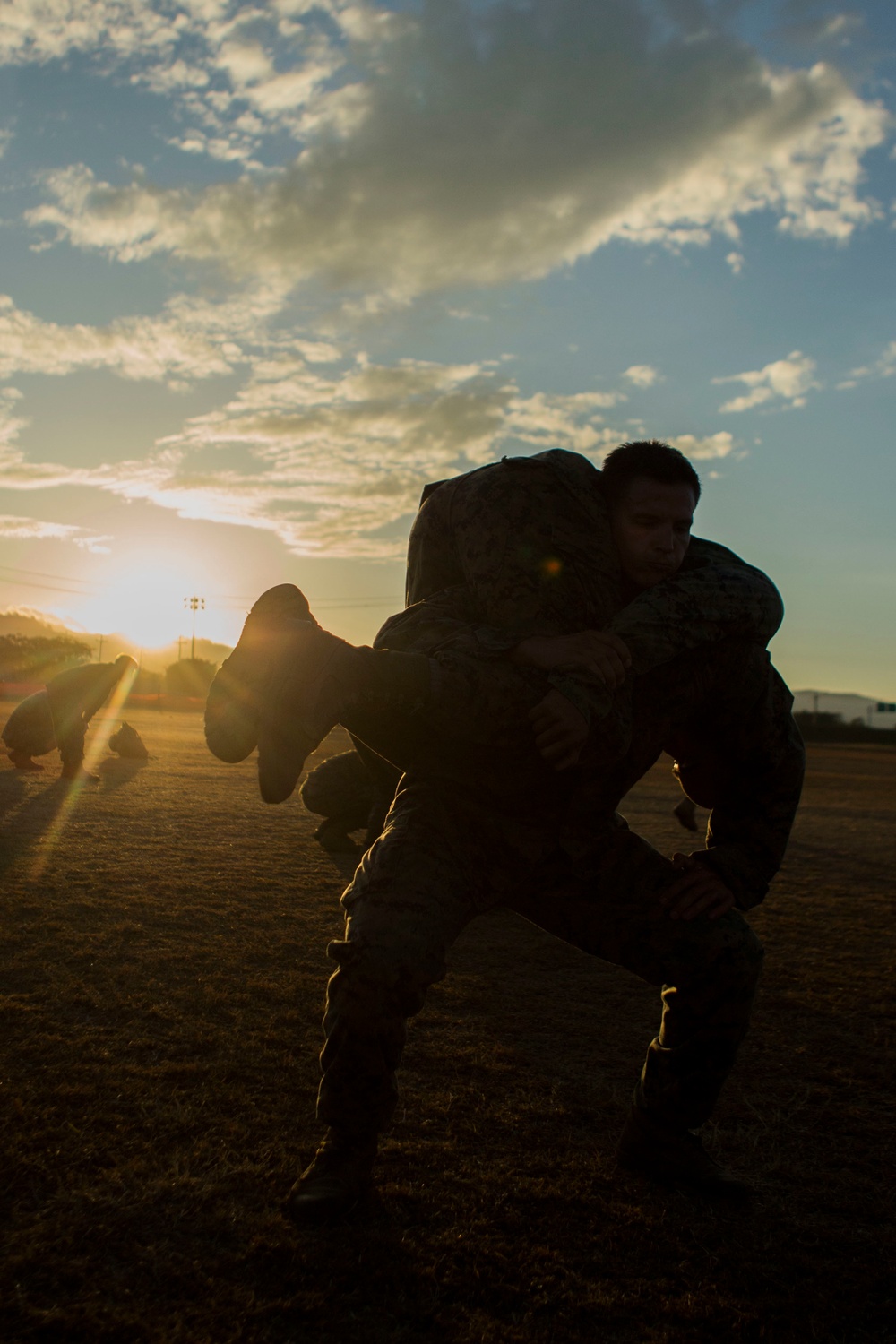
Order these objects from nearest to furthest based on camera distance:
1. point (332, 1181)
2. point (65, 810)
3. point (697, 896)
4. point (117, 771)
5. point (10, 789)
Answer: point (332, 1181) → point (697, 896) → point (65, 810) → point (10, 789) → point (117, 771)

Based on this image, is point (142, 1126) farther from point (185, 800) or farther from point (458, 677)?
point (185, 800)

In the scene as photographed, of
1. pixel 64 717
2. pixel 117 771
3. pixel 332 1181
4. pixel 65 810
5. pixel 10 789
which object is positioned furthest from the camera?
pixel 117 771

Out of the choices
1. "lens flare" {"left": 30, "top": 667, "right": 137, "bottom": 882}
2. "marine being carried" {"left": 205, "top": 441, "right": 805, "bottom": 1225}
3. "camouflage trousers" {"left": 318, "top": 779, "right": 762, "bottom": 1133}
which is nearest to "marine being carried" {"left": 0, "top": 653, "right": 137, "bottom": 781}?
"lens flare" {"left": 30, "top": 667, "right": 137, "bottom": 882}

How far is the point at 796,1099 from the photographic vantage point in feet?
9.28

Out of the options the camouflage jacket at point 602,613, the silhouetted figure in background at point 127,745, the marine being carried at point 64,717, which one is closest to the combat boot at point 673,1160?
the camouflage jacket at point 602,613

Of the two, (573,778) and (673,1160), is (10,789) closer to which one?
(573,778)

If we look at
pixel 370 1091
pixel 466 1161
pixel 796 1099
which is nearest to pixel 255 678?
pixel 370 1091

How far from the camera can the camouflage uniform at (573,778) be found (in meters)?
2.09

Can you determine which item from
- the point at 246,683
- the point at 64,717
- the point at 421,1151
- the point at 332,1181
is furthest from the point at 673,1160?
the point at 64,717

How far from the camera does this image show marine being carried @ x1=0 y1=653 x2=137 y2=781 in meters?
10.1

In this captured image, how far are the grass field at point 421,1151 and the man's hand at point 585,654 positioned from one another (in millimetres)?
Answer: 1229

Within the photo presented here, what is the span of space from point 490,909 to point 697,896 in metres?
0.55

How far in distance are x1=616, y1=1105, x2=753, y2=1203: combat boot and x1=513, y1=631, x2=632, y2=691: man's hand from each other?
1.12 meters

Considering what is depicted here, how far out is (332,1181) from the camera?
189cm
